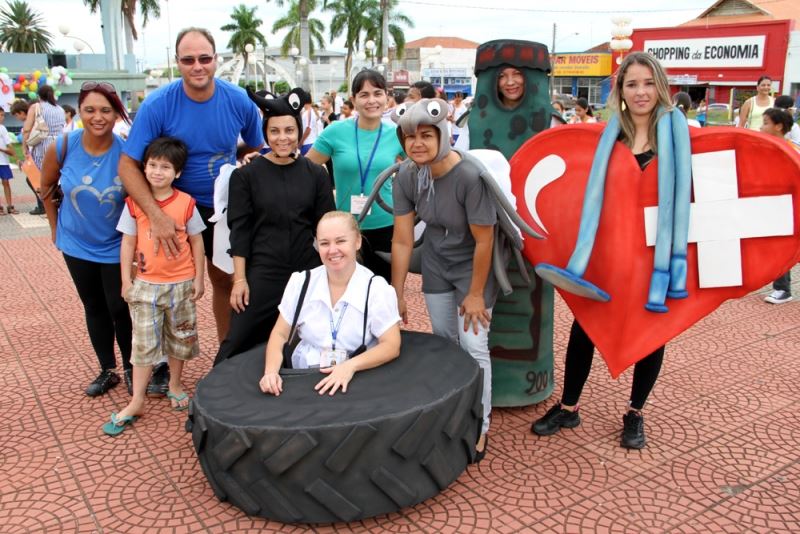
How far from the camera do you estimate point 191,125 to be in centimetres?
322

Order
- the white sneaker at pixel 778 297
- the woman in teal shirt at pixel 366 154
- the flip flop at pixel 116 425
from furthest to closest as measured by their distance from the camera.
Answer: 1. the white sneaker at pixel 778 297
2. the woman in teal shirt at pixel 366 154
3. the flip flop at pixel 116 425

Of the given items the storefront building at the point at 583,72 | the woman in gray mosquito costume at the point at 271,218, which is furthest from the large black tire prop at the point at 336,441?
the storefront building at the point at 583,72

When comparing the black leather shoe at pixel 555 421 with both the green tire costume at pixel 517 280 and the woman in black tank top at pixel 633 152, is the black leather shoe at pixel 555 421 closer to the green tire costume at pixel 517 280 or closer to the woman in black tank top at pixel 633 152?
the woman in black tank top at pixel 633 152

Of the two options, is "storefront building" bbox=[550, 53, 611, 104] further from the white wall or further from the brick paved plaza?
the brick paved plaza

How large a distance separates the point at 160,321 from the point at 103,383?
0.70 meters

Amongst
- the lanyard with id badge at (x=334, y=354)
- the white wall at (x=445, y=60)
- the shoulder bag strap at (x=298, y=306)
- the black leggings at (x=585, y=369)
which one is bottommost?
the black leggings at (x=585, y=369)

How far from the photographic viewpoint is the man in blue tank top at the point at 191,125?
10.3 ft

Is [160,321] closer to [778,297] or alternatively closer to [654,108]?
[654,108]

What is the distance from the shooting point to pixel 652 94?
8.99 feet

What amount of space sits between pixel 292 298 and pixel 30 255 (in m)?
5.45

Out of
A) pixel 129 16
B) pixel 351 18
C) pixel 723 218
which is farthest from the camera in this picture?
pixel 351 18

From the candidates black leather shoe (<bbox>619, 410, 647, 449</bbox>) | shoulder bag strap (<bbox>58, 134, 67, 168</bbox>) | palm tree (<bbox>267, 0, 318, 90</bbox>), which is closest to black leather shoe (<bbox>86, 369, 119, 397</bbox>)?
shoulder bag strap (<bbox>58, 134, 67, 168</bbox>)

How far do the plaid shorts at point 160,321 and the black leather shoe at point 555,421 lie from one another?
1781 mm

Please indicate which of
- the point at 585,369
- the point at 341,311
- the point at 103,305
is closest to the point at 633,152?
the point at 585,369
